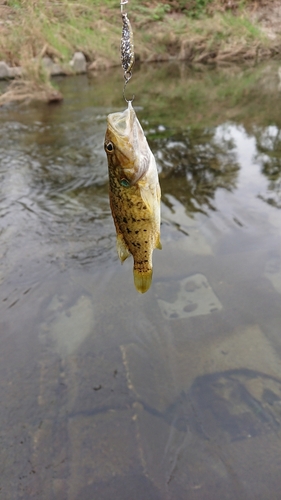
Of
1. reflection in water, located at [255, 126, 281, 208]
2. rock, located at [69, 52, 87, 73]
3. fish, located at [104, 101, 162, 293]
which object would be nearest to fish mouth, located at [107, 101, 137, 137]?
fish, located at [104, 101, 162, 293]

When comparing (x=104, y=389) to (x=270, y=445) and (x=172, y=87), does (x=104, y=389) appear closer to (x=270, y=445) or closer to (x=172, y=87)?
(x=270, y=445)

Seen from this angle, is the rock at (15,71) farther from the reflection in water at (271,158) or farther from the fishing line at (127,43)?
the fishing line at (127,43)

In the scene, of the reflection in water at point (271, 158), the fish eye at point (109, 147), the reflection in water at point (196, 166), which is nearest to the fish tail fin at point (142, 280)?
the fish eye at point (109, 147)

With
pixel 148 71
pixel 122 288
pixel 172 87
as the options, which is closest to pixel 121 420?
pixel 122 288

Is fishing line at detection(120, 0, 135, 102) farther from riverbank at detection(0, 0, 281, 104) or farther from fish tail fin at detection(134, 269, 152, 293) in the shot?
riverbank at detection(0, 0, 281, 104)

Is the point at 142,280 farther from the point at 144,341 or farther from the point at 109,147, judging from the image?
the point at 144,341

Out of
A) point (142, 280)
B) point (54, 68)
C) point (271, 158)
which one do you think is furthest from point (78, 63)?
point (142, 280)
